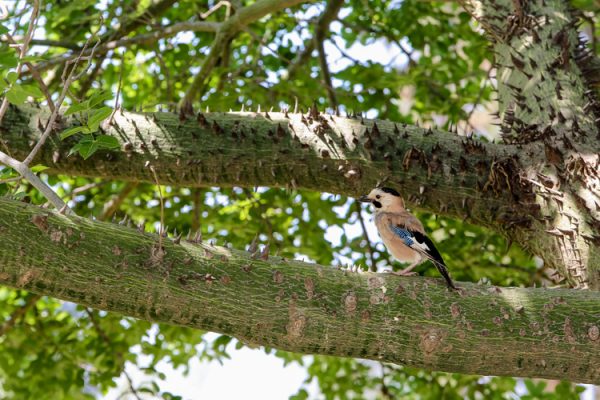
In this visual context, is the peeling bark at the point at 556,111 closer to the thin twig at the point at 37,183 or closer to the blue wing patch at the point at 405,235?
the blue wing patch at the point at 405,235

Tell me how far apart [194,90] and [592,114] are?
2841 mm

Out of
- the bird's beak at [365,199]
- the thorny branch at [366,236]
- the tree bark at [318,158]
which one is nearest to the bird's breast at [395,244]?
the bird's beak at [365,199]

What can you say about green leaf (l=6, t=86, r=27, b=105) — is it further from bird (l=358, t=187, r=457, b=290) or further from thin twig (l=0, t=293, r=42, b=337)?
thin twig (l=0, t=293, r=42, b=337)

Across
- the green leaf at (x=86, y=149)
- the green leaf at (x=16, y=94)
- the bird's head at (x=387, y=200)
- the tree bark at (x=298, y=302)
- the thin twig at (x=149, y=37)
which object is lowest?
the tree bark at (x=298, y=302)

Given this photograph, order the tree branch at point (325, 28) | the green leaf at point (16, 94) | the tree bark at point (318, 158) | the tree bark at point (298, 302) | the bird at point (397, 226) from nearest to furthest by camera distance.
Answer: the tree bark at point (298, 302) < the green leaf at point (16, 94) < the bird at point (397, 226) < the tree bark at point (318, 158) < the tree branch at point (325, 28)

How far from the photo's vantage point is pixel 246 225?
6258 mm

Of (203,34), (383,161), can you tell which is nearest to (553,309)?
(383,161)

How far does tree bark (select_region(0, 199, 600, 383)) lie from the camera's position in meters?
2.79

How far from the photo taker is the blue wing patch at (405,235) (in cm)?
389

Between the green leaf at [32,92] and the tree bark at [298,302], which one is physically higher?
the green leaf at [32,92]

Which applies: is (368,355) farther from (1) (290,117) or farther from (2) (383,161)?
(1) (290,117)

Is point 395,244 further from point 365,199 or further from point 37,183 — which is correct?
point 37,183

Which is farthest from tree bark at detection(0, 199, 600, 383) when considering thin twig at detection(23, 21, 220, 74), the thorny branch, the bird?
the thorny branch

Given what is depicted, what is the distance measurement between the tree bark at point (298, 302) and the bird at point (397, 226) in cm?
76
